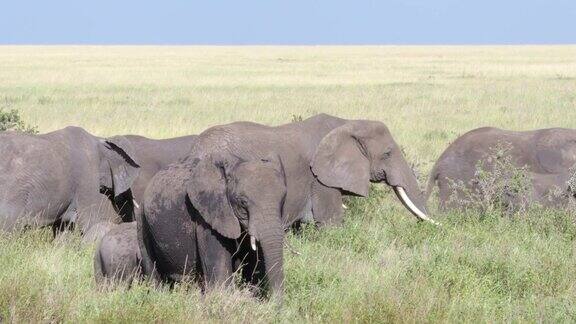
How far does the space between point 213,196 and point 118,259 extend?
4.60ft

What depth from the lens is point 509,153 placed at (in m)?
11.1

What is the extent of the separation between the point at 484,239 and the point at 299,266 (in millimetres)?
2108

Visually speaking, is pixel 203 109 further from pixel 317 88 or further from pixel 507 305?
pixel 507 305

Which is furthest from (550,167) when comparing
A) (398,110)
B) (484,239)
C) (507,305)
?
(398,110)

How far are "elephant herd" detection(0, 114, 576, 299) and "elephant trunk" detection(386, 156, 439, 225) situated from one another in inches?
0.5

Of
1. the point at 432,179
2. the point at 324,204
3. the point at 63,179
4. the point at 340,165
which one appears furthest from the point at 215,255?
the point at 432,179

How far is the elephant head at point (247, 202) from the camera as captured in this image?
18.6 ft

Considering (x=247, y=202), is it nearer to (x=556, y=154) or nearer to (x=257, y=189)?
(x=257, y=189)

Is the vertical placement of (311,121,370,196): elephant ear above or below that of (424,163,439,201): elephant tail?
above

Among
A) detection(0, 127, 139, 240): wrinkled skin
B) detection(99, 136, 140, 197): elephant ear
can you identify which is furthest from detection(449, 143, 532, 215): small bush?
detection(0, 127, 139, 240): wrinkled skin

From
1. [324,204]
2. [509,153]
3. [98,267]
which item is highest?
[509,153]

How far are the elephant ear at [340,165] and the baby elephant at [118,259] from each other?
1753 millimetres

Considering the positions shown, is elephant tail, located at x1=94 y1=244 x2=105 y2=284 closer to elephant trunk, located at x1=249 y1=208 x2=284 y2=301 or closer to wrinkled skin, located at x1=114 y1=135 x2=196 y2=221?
elephant trunk, located at x1=249 y1=208 x2=284 y2=301

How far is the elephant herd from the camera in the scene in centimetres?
584
